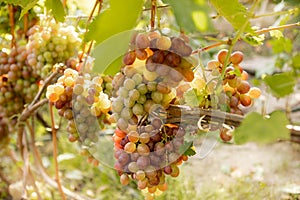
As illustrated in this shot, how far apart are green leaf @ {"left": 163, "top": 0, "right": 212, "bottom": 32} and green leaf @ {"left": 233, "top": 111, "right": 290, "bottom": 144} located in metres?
0.10

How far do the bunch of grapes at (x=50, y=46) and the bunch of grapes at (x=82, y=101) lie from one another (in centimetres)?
14

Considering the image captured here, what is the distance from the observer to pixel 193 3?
42 centimetres

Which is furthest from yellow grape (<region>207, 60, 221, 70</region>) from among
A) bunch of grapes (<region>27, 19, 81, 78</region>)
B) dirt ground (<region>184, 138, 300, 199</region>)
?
dirt ground (<region>184, 138, 300, 199</region>)

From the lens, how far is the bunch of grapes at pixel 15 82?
3.30ft

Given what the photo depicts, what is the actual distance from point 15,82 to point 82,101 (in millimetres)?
334

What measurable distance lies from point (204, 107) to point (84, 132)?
26cm

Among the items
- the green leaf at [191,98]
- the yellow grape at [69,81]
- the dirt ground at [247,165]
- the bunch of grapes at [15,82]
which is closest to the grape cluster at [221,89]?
the green leaf at [191,98]

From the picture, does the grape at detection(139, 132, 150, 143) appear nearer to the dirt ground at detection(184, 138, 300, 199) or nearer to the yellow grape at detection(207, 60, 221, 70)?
the yellow grape at detection(207, 60, 221, 70)

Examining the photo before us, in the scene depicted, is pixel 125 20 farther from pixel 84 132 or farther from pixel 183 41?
pixel 84 132

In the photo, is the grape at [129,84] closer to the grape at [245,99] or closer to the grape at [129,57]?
the grape at [129,57]

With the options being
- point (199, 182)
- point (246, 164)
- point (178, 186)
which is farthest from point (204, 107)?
point (246, 164)

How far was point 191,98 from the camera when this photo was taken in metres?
0.61

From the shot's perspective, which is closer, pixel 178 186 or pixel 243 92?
pixel 243 92

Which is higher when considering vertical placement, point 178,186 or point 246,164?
point 246,164
